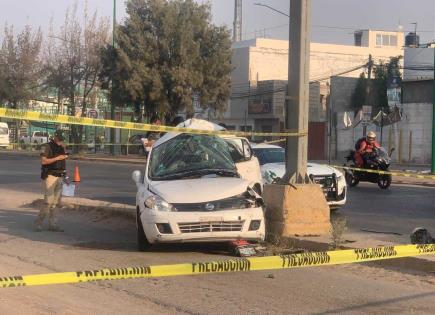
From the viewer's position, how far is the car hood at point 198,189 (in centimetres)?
846

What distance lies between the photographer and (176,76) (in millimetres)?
38594

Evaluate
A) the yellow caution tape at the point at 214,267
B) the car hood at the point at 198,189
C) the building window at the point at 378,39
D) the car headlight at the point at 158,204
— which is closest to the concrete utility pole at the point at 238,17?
the building window at the point at 378,39

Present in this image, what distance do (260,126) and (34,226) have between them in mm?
42716

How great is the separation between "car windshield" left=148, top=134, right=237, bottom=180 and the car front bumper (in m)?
1.00

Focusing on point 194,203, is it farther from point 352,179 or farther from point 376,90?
point 376,90

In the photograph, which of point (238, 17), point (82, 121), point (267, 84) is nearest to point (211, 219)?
point (82, 121)

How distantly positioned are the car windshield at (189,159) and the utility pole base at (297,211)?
2.53ft

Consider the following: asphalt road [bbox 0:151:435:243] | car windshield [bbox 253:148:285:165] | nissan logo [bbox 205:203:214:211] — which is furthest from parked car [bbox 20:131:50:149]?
nissan logo [bbox 205:203:214:211]

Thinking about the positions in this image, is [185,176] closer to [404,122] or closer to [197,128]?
[197,128]

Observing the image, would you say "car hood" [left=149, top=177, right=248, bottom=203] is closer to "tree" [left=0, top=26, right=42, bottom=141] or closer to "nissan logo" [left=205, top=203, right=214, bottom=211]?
"nissan logo" [left=205, top=203, right=214, bottom=211]

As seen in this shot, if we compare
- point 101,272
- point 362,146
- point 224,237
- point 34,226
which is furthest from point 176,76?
point 101,272

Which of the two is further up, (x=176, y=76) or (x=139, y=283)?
(x=176, y=76)

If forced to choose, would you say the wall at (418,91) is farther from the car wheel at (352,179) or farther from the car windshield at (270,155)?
the car windshield at (270,155)

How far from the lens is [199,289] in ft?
22.9
